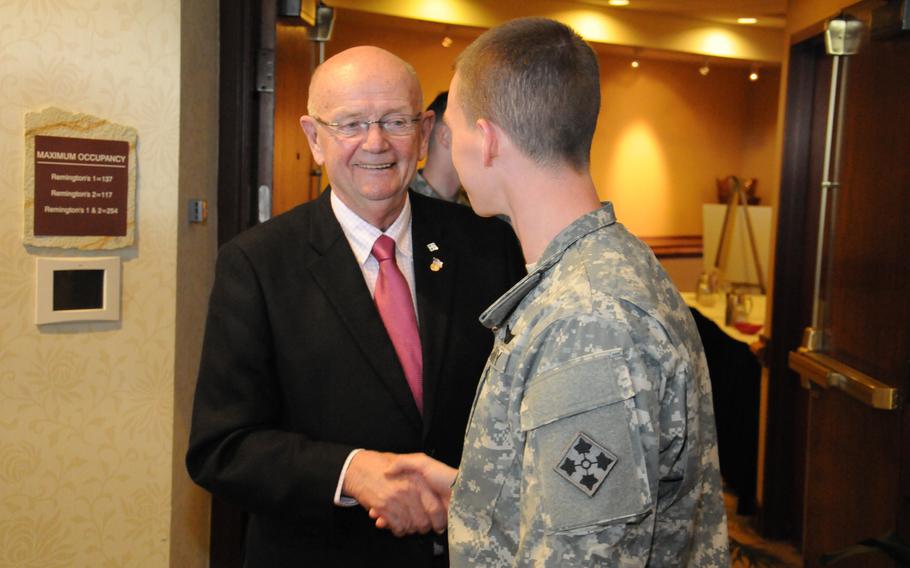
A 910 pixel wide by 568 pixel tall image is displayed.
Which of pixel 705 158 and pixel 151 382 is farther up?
pixel 705 158

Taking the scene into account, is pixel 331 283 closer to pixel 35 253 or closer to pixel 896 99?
pixel 35 253

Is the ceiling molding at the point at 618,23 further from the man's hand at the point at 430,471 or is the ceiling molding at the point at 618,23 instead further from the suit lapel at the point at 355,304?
the man's hand at the point at 430,471

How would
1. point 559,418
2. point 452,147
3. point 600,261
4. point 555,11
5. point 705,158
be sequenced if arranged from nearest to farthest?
point 559,418 → point 600,261 → point 452,147 → point 555,11 → point 705,158

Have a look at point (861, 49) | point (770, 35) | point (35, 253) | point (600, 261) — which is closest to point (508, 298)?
point (600, 261)

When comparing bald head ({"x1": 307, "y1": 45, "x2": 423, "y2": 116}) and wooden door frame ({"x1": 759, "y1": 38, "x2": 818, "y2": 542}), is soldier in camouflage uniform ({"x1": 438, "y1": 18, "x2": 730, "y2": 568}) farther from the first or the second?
wooden door frame ({"x1": 759, "y1": 38, "x2": 818, "y2": 542})

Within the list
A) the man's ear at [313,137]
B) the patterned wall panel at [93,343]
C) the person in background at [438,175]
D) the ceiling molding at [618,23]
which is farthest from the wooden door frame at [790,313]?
the man's ear at [313,137]

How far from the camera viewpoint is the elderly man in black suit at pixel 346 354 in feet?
5.08

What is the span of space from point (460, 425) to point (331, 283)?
364 millimetres

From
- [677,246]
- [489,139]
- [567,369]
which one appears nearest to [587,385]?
[567,369]

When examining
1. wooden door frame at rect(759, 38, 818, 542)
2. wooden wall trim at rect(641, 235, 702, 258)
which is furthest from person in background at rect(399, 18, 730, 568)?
wooden wall trim at rect(641, 235, 702, 258)

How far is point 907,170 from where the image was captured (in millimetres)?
2744

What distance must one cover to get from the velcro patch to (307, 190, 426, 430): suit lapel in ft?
2.22

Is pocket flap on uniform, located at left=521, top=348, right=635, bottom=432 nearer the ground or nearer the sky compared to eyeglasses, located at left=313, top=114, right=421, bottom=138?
nearer the ground

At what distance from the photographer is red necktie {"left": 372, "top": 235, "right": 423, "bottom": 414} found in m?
1.69
